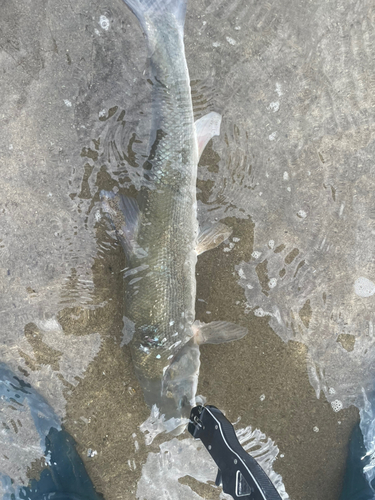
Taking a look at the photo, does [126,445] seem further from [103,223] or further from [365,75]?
[365,75]

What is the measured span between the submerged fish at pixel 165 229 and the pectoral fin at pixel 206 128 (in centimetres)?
2

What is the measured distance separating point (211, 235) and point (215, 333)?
78cm

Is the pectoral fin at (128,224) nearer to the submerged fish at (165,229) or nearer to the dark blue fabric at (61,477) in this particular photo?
the submerged fish at (165,229)

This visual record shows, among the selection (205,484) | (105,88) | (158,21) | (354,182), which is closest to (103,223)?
(105,88)

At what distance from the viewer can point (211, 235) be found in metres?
2.86

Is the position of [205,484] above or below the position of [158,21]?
below

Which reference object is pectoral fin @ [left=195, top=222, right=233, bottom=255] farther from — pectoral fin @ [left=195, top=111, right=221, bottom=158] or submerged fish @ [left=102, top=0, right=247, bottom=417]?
pectoral fin @ [left=195, top=111, right=221, bottom=158]

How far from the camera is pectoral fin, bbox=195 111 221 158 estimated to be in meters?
2.74

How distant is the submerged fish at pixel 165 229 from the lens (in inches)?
98.3

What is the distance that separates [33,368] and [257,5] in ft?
11.7

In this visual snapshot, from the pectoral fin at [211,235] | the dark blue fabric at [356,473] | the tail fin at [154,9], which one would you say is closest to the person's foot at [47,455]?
the pectoral fin at [211,235]

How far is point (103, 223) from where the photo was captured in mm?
2982

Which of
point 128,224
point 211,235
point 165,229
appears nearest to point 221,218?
point 211,235

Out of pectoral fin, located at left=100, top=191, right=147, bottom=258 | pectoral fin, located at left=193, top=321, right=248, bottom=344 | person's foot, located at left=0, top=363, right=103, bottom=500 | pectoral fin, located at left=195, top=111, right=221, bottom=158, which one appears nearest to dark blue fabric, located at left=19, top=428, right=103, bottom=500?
person's foot, located at left=0, top=363, right=103, bottom=500
